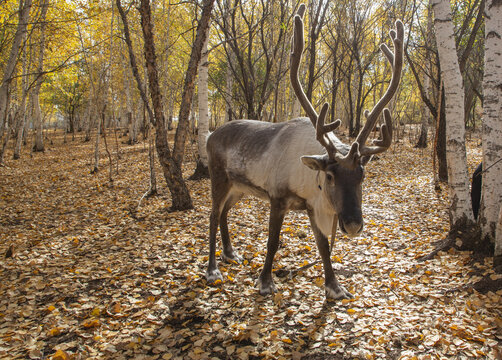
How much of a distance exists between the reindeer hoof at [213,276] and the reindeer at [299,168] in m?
0.01

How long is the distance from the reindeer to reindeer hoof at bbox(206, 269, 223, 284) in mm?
14

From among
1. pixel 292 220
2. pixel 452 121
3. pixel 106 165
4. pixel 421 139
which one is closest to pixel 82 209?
pixel 292 220

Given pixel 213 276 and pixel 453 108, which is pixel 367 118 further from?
pixel 213 276

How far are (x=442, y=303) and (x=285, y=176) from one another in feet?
7.41

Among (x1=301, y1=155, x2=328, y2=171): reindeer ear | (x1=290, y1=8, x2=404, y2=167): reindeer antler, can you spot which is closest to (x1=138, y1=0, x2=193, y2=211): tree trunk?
(x1=290, y1=8, x2=404, y2=167): reindeer antler

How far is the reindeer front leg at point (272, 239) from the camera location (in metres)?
3.85

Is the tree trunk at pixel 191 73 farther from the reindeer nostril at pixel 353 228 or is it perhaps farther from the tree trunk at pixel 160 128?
the reindeer nostril at pixel 353 228

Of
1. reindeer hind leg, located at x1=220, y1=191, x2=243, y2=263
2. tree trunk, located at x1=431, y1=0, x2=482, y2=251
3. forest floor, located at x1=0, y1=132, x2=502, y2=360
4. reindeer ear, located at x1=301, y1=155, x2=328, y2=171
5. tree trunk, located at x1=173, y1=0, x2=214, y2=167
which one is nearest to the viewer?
forest floor, located at x1=0, y1=132, x2=502, y2=360

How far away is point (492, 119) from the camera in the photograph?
411 cm

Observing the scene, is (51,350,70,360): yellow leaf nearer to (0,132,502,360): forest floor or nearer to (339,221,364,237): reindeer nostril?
(0,132,502,360): forest floor

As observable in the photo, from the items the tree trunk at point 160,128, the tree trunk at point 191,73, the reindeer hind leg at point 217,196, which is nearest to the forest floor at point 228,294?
the tree trunk at point 160,128

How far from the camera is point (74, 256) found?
16.7 ft

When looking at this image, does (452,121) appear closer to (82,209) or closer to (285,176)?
(285,176)

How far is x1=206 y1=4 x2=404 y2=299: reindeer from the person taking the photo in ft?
10.0
